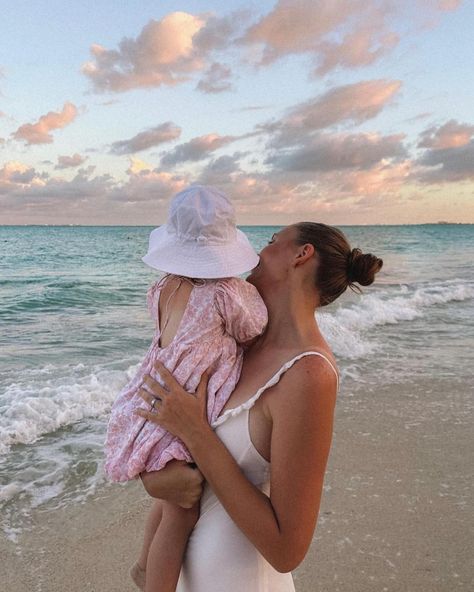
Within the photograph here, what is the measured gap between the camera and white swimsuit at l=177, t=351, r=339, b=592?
67.8 inches

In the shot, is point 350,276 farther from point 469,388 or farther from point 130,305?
point 130,305

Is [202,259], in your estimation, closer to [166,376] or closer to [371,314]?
[166,376]

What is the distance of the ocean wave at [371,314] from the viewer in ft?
32.5

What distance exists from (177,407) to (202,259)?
489 millimetres

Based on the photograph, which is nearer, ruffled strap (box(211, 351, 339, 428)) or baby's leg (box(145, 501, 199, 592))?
ruffled strap (box(211, 351, 339, 428))

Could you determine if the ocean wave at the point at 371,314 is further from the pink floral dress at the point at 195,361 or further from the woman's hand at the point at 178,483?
the woman's hand at the point at 178,483

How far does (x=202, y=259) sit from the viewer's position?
6.25 ft

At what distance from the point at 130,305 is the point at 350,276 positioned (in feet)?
48.3

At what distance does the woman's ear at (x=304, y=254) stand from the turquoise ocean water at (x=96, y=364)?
337 cm

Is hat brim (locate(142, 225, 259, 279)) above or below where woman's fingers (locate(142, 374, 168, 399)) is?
above

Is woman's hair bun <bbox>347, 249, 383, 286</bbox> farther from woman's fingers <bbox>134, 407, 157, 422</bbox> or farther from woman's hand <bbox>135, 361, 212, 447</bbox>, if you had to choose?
woman's fingers <bbox>134, 407, 157, 422</bbox>

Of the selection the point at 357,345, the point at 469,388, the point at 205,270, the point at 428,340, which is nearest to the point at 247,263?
the point at 205,270

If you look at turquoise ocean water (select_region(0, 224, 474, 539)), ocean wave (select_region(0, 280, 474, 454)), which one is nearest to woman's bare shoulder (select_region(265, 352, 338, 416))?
turquoise ocean water (select_region(0, 224, 474, 539))

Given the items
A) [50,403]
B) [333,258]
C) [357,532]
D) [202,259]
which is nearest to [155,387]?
[202,259]
